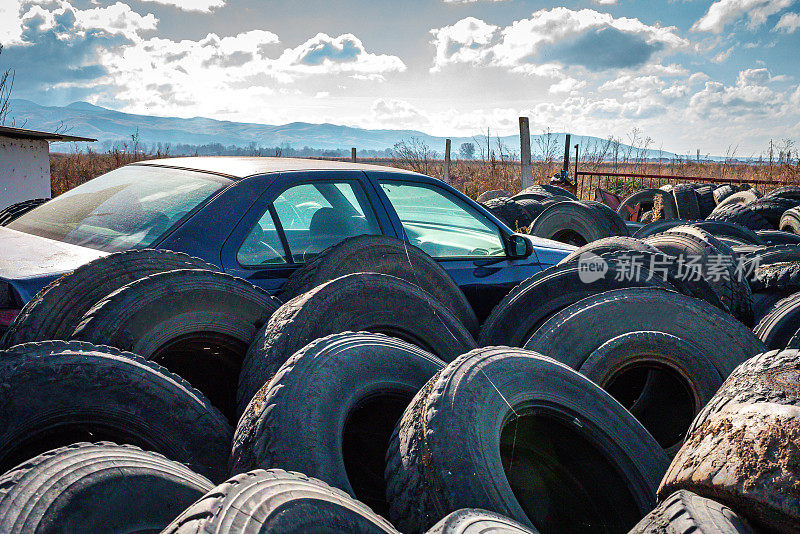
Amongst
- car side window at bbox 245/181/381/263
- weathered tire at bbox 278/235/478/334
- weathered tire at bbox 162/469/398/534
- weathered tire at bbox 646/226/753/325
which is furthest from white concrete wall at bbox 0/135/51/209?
weathered tire at bbox 162/469/398/534

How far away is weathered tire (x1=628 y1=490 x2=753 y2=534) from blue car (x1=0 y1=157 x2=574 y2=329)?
2.40 m

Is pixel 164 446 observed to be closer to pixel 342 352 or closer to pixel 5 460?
pixel 5 460

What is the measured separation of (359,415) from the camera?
2.46 meters

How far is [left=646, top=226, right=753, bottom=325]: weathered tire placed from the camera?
4.43 metres

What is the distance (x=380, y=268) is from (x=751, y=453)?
230 centimetres

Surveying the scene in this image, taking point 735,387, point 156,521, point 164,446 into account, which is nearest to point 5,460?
point 164,446

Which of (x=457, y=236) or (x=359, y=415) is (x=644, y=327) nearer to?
(x=359, y=415)

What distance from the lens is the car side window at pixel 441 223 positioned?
443cm

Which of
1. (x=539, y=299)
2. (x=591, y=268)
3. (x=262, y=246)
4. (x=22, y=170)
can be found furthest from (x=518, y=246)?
(x=22, y=170)

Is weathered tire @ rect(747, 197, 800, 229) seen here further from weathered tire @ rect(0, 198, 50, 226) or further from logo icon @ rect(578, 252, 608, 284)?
weathered tire @ rect(0, 198, 50, 226)

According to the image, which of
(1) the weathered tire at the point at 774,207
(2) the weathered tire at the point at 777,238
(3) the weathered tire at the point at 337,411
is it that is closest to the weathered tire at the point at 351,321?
(3) the weathered tire at the point at 337,411

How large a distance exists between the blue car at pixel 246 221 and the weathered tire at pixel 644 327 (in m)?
1.34

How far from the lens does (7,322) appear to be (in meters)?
2.76

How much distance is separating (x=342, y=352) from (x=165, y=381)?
65 centimetres
